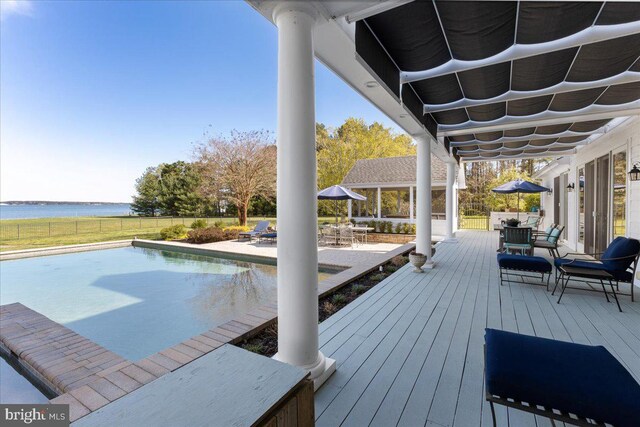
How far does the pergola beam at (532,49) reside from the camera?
283 centimetres

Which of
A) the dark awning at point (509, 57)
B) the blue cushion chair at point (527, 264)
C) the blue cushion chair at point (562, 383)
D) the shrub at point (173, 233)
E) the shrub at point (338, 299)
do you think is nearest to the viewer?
the blue cushion chair at point (562, 383)

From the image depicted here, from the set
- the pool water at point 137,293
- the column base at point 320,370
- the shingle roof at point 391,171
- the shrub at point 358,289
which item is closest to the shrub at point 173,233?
the pool water at point 137,293

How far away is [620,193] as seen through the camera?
584 cm

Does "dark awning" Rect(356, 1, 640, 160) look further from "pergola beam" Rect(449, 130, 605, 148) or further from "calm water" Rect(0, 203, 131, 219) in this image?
"calm water" Rect(0, 203, 131, 219)

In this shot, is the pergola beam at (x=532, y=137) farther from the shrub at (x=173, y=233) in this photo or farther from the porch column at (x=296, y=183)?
the shrub at (x=173, y=233)

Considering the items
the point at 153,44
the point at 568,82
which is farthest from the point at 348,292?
the point at 153,44

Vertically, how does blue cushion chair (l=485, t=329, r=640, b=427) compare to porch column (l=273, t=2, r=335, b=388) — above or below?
below

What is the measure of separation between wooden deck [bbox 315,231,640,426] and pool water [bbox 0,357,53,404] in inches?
121

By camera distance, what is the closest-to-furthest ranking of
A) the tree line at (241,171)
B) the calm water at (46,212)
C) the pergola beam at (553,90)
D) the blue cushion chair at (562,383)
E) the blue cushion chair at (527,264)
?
the blue cushion chair at (562,383) < the pergola beam at (553,90) < the blue cushion chair at (527,264) < the tree line at (241,171) < the calm water at (46,212)

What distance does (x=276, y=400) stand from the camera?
44.6 inches

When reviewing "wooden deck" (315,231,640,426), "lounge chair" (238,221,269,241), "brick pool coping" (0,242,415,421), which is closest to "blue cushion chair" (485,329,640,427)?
"wooden deck" (315,231,640,426)

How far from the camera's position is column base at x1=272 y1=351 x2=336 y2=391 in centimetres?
216

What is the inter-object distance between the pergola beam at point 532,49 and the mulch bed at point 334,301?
3.26 metres

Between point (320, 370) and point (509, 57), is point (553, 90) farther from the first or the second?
point (320, 370)
